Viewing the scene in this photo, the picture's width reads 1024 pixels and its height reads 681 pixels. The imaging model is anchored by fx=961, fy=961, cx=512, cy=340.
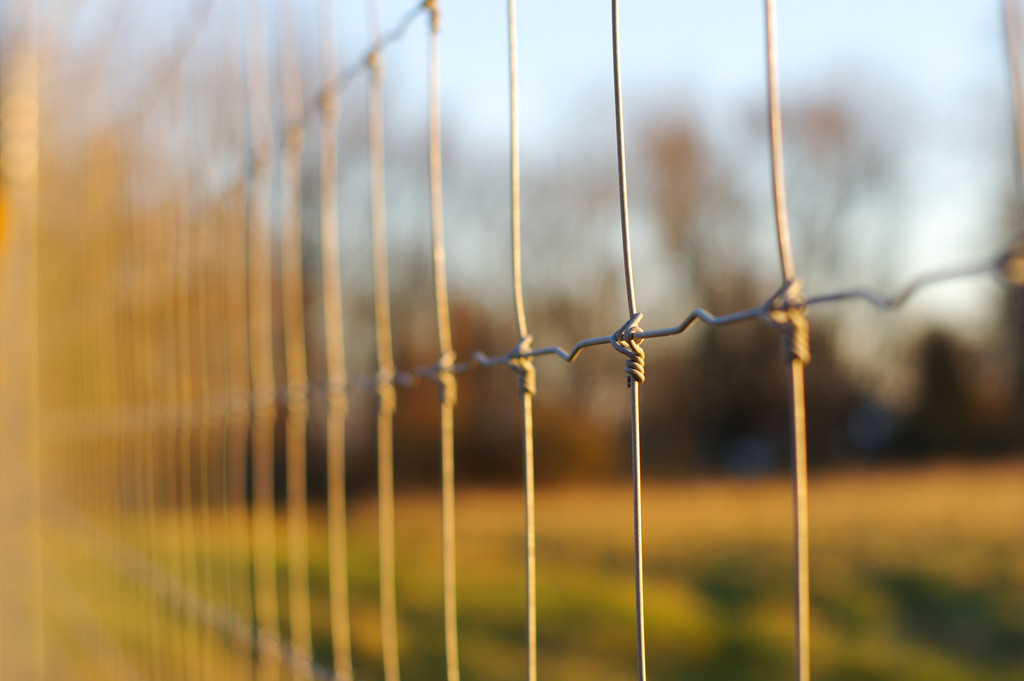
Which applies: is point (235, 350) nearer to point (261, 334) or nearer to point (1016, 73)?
point (261, 334)

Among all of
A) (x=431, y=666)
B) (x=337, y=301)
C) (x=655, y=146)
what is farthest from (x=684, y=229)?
(x=337, y=301)

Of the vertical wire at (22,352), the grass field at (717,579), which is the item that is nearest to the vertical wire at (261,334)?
the vertical wire at (22,352)

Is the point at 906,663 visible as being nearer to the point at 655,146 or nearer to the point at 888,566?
the point at 888,566

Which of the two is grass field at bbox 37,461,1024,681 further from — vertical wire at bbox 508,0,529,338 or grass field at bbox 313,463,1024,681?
vertical wire at bbox 508,0,529,338

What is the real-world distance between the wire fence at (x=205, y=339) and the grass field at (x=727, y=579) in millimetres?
1158

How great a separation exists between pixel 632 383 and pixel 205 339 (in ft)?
2.98

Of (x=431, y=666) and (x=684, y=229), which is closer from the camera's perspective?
(x=431, y=666)

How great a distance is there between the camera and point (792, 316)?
281 millimetres

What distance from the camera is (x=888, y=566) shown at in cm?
543

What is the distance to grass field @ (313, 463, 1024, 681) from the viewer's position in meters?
3.78

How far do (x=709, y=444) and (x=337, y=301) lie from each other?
5.24 metres

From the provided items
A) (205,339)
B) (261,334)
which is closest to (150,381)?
(205,339)

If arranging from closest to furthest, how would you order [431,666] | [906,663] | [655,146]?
[431,666]
[906,663]
[655,146]

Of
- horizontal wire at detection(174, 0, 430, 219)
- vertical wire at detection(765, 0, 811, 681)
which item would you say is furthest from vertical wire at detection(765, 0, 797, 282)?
horizontal wire at detection(174, 0, 430, 219)
